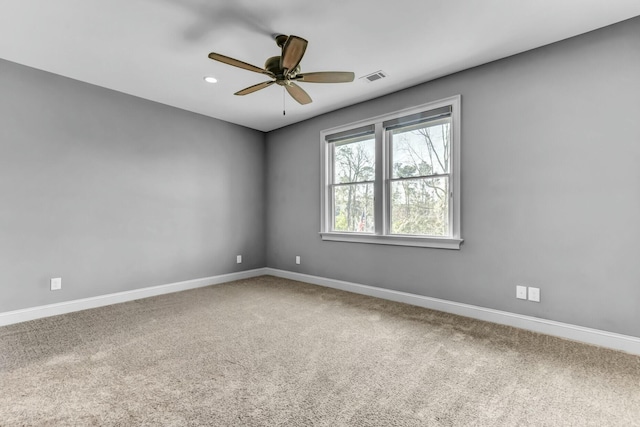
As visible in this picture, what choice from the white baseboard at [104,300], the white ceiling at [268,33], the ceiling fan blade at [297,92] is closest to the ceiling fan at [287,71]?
the ceiling fan blade at [297,92]

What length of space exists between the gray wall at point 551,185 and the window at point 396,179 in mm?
137

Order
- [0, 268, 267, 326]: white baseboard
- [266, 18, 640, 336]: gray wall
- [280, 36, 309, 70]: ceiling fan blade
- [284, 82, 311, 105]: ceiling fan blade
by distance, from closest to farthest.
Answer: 1. [280, 36, 309, 70]: ceiling fan blade
2. [266, 18, 640, 336]: gray wall
3. [284, 82, 311, 105]: ceiling fan blade
4. [0, 268, 267, 326]: white baseboard

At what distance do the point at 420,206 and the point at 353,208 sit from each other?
1025 millimetres

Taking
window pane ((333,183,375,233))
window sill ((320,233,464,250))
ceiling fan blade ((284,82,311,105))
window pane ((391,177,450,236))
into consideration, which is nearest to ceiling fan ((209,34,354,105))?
ceiling fan blade ((284,82,311,105))

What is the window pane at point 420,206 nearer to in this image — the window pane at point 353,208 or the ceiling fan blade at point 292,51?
the window pane at point 353,208

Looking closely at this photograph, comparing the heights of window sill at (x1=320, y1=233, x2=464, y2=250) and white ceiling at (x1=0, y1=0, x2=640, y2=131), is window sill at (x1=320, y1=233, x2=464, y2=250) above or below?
below

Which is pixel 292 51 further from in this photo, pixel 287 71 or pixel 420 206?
pixel 420 206

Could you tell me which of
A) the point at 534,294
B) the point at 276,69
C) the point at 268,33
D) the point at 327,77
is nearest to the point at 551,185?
the point at 534,294

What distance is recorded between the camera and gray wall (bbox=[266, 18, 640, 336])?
2.37 metres

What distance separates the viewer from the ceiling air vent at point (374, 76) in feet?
10.6

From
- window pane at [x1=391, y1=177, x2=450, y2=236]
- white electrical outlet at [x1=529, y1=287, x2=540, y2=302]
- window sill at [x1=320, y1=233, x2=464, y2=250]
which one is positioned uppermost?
window pane at [x1=391, y1=177, x2=450, y2=236]

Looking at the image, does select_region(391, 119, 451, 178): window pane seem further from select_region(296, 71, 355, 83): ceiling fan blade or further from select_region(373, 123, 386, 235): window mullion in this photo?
select_region(296, 71, 355, 83): ceiling fan blade

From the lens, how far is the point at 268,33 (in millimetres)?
2512

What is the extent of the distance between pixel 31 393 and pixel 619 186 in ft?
14.0
